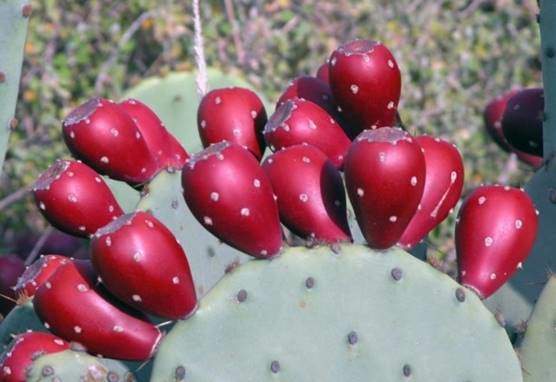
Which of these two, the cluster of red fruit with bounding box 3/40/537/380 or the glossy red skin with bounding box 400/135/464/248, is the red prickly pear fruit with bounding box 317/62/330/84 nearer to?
the cluster of red fruit with bounding box 3/40/537/380

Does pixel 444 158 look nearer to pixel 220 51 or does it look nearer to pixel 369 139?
pixel 369 139

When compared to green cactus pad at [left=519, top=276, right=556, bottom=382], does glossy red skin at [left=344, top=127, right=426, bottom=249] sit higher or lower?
higher

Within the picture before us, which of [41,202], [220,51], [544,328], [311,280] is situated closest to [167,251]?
[311,280]

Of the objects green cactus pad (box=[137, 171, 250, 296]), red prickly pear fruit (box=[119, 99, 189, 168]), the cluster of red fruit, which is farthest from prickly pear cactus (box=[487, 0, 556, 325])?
red prickly pear fruit (box=[119, 99, 189, 168])

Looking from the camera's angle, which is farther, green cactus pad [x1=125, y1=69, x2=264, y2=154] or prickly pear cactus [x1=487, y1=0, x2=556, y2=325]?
green cactus pad [x1=125, y1=69, x2=264, y2=154]

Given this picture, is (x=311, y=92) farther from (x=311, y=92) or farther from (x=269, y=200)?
(x=269, y=200)

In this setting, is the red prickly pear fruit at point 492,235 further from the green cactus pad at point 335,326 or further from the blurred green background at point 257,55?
the blurred green background at point 257,55

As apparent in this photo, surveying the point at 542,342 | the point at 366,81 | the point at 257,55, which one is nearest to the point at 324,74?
the point at 366,81
